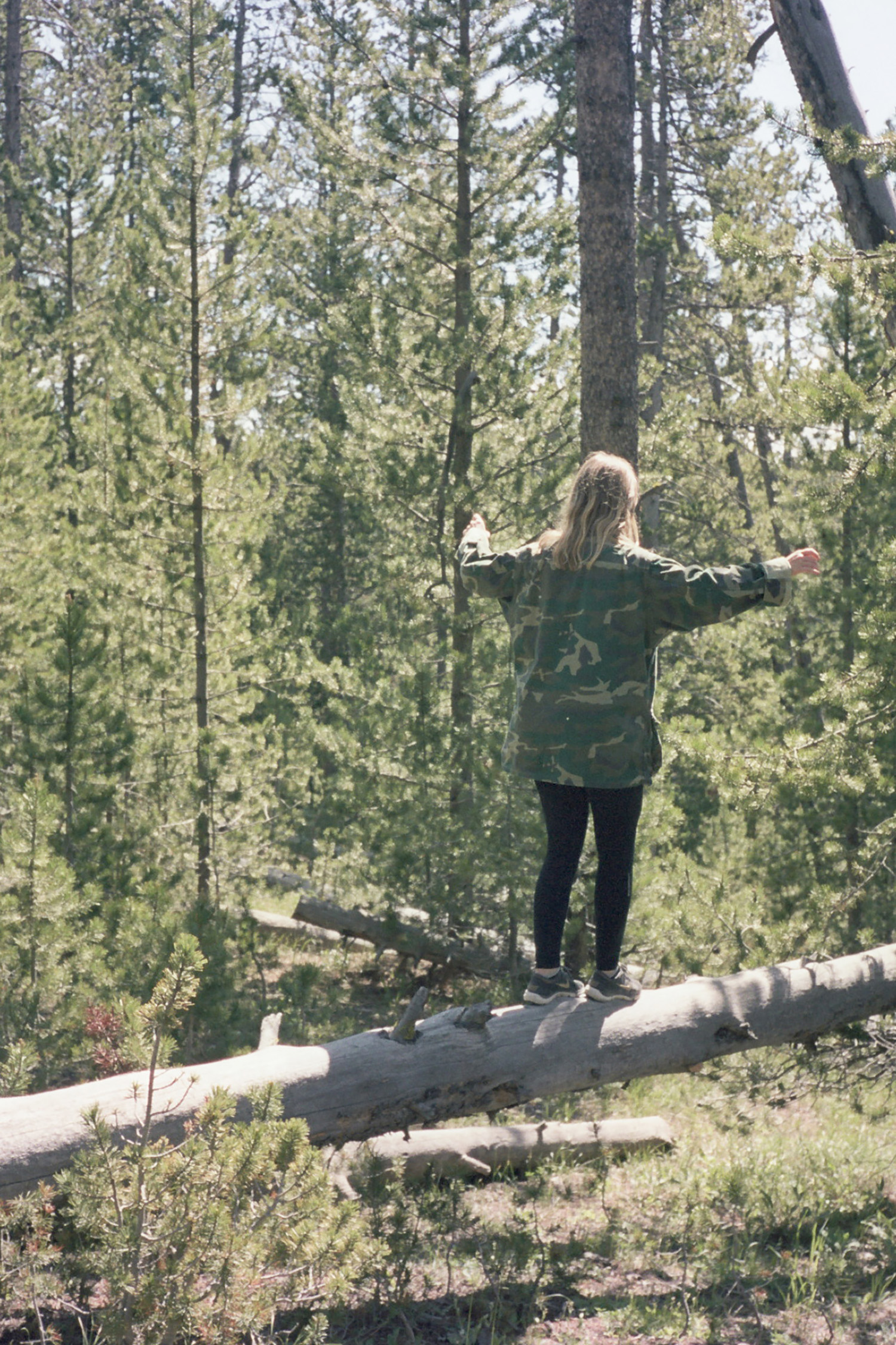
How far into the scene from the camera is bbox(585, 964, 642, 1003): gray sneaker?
423cm

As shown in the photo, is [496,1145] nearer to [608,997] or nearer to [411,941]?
[608,997]

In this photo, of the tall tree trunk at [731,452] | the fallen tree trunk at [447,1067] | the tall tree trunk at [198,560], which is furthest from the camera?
the tall tree trunk at [731,452]

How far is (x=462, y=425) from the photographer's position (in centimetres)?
848

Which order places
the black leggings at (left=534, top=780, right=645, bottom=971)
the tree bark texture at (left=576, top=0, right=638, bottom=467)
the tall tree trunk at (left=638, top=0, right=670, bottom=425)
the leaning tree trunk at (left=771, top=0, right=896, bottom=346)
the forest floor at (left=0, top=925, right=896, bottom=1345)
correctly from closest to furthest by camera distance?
the forest floor at (left=0, top=925, right=896, bottom=1345), the black leggings at (left=534, top=780, right=645, bottom=971), the leaning tree trunk at (left=771, top=0, right=896, bottom=346), the tree bark texture at (left=576, top=0, right=638, bottom=467), the tall tree trunk at (left=638, top=0, right=670, bottom=425)

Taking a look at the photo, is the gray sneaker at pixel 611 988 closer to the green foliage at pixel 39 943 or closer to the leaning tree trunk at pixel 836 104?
the green foliage at pixel 39 943

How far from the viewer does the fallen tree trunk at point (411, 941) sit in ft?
28.9

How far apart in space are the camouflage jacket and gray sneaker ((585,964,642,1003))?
2.77 ft

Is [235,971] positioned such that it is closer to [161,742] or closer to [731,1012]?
[161,742]

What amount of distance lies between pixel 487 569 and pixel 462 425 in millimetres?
4452

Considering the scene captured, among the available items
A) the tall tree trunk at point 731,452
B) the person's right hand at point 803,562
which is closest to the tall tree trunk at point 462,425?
the person's right hand at point 803,562

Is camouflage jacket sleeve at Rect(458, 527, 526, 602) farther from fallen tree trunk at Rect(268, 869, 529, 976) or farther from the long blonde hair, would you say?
fallen tree trunk at Rect(268, 869, 529, 976)

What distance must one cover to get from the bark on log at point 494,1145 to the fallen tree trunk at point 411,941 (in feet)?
10.7

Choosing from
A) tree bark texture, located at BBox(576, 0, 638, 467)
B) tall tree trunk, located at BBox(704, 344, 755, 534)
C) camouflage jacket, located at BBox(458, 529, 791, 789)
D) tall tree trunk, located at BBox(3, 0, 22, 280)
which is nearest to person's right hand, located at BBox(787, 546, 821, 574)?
camouflage jacket, located at BBox(458, 529, 791, 789)

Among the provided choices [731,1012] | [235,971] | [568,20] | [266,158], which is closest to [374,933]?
[235,971]
